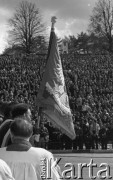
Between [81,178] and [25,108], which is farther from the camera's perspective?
[81,178]

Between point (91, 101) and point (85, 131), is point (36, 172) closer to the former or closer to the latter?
point (85, 131)

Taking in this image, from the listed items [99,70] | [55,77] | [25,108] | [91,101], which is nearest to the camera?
A: [25,108]

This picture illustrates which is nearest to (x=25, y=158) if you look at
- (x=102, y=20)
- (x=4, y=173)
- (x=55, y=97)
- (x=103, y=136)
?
(x=4, y=173)

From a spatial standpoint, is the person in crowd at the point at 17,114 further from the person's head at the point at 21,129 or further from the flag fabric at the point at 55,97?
the flag fabric at the point at 55,97

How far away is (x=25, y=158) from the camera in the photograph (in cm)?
521

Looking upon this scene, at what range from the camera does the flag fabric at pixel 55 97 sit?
42.3ft

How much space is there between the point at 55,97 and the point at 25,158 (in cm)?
802

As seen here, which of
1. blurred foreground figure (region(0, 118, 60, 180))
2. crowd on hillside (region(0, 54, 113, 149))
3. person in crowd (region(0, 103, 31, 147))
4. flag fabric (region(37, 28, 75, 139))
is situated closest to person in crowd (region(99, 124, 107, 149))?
crowd on hillside (region(0, 54, 113, 149))

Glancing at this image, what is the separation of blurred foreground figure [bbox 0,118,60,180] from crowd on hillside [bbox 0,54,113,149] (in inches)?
617

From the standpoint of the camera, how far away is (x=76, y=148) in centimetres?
2728

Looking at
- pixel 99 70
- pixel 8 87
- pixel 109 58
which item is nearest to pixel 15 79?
pixel 8 87

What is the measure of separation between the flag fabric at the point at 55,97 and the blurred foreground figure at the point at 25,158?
7.41 m

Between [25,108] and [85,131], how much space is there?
20711 millimetres

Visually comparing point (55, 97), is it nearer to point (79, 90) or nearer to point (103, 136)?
point (103, 136)
